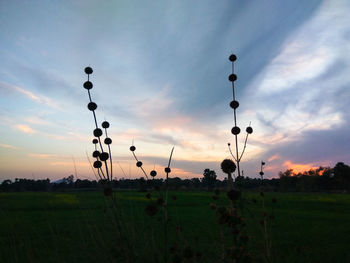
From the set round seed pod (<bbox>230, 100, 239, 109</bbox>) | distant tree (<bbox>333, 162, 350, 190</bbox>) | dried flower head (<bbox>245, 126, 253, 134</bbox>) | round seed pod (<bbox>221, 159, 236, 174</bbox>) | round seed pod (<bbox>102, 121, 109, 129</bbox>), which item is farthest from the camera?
distant tree (<bbox>333, 162, 350, 190</bbox>)

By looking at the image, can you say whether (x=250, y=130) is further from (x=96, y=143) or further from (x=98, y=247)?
(x=98, y=247)

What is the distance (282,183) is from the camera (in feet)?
260

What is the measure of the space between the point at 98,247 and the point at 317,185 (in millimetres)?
88165

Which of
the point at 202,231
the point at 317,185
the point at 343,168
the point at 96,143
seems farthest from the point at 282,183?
the point at 96,143

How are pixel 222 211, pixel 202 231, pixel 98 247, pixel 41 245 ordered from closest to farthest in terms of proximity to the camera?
pixel 222 211 → pixel 98 247 → pixel 41 245 → pixel 202 231

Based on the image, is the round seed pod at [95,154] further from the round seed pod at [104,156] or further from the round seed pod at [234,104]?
the round seed pod at [234,104]

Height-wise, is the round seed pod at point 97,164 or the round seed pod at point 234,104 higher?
the round seed pod at point 234,104

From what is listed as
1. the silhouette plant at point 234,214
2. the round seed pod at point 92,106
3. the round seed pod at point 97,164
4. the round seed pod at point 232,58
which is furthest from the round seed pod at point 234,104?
the round seed pod at point 97,164

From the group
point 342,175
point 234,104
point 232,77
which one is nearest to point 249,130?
point 234,104

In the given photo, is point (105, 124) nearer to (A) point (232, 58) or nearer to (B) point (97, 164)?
(B) point (97, 164)

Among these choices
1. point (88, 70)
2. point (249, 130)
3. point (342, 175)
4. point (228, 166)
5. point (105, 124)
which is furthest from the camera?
point (342, 175)

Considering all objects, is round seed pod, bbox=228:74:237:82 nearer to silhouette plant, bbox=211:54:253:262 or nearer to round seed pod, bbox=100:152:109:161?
silhouette plant, bbox=211:54:253:262

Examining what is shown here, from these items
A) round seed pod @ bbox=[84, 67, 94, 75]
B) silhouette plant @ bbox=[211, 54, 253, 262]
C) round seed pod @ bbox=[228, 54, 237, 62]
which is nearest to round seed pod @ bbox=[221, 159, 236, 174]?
silhouette plant @ bbox=[211, 54, 253, 262]

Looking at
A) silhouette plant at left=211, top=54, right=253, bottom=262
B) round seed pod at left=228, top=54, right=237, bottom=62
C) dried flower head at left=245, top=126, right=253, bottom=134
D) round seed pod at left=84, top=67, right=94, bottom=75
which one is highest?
round seed pod at left=228, top=54, right=237, bottom=62
